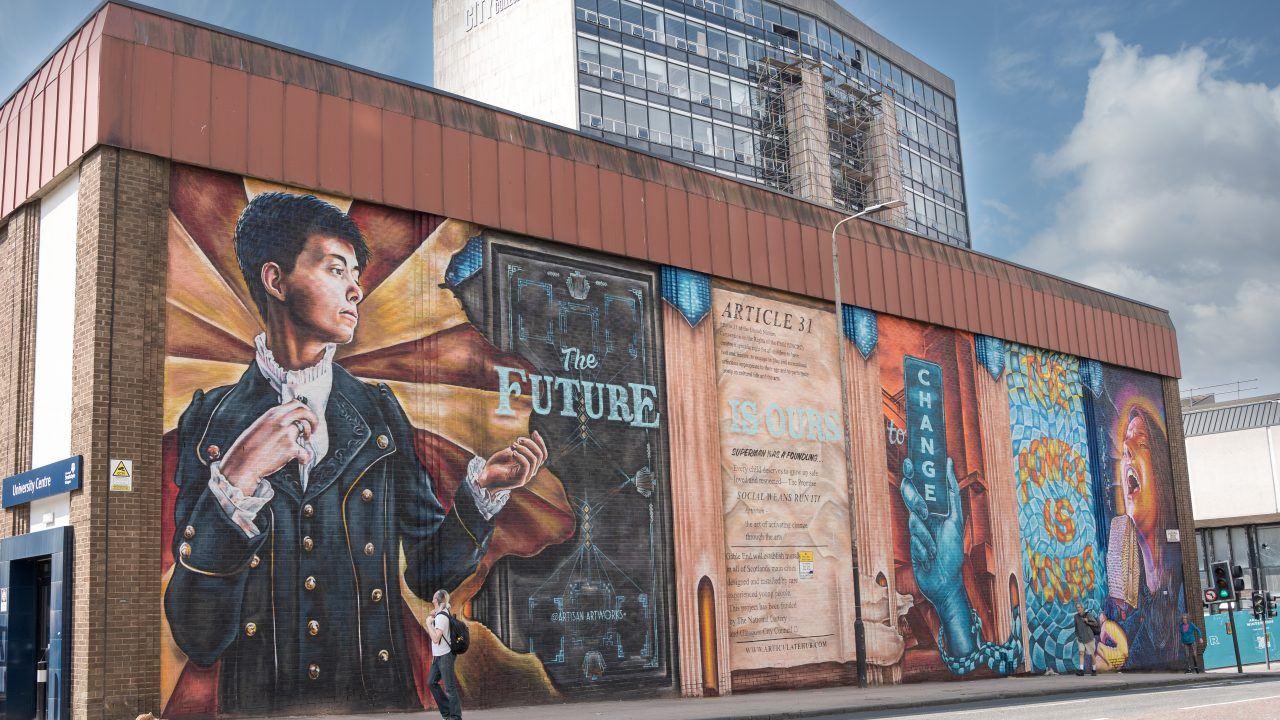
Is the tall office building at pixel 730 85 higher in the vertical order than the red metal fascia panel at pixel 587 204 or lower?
higher

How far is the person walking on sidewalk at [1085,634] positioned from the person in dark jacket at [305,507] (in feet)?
65.3

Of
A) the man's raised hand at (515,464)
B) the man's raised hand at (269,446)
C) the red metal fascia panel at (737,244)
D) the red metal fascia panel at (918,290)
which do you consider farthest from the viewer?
the red metal fascia panel at (918,290)

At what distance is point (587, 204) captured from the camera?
23625 millimetres

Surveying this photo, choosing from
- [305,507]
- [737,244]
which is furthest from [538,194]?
[305,507]

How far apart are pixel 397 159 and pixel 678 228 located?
22.9ft

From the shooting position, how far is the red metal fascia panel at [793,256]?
2794 cm

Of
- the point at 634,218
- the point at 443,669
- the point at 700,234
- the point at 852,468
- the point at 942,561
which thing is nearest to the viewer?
the point at 443,669

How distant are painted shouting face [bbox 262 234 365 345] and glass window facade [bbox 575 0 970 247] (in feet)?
89.3

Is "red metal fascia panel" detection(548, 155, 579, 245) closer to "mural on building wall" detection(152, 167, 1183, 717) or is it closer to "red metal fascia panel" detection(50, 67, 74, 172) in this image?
"mural on building wall" detection(152, 167, 1183, 717)

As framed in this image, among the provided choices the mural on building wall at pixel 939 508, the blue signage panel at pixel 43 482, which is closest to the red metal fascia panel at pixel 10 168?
the blue signage panel at pixel 43 482

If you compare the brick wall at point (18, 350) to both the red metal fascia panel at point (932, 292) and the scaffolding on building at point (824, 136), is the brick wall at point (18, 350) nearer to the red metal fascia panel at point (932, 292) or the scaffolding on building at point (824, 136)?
the red metal fascia panel at point (932, 292)

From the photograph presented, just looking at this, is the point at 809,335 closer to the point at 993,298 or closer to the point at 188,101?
the point at 993,298

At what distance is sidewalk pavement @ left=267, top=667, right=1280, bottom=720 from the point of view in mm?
18391

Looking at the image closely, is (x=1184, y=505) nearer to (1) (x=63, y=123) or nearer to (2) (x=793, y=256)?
(2) (x=793, y=256)
